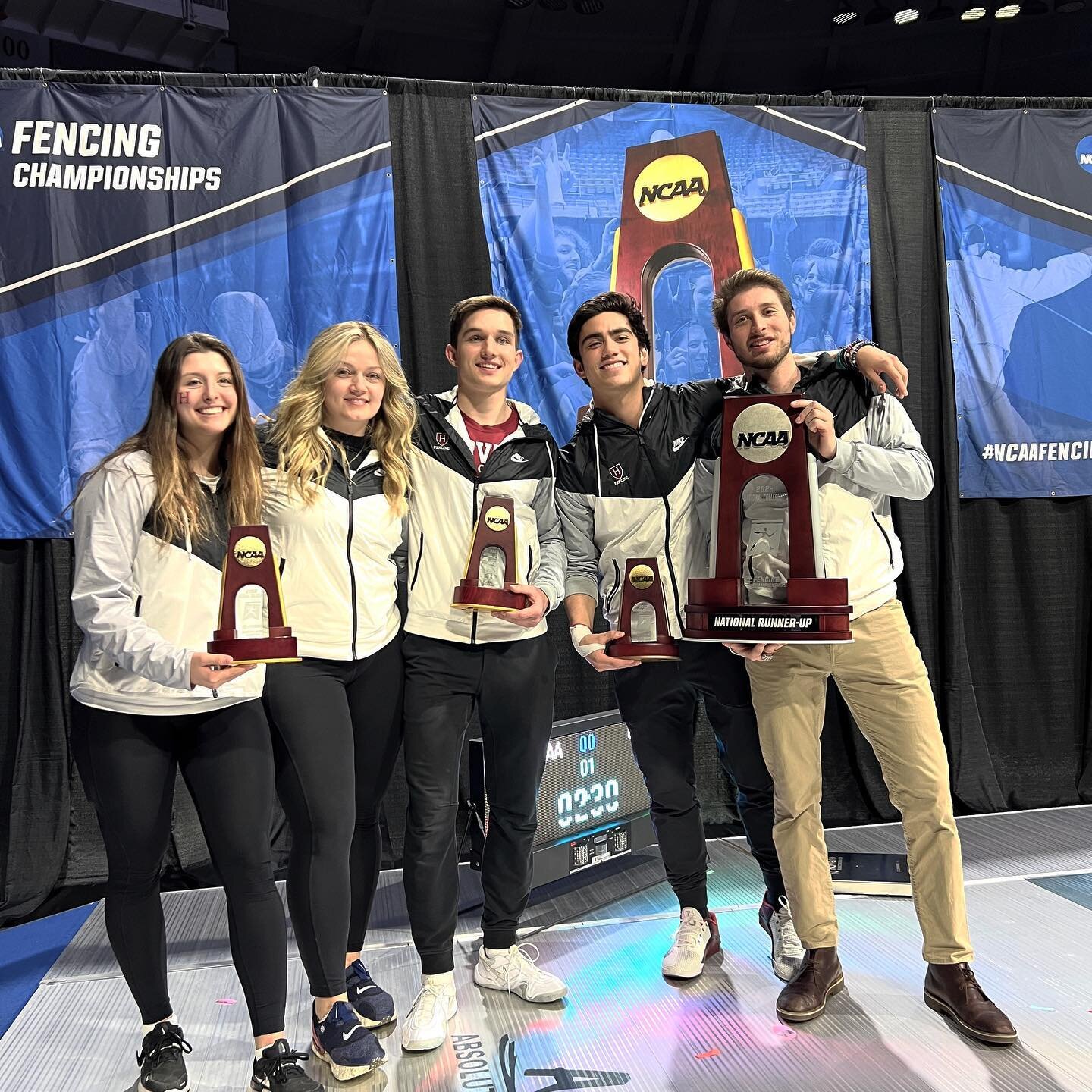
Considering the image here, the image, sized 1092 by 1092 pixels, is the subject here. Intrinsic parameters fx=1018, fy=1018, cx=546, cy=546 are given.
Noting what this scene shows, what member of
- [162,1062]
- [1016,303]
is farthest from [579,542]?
[1016,303]

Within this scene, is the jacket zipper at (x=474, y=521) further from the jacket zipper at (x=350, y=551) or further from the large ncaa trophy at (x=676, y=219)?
the large ncaa trophy at (x=676, y=219)

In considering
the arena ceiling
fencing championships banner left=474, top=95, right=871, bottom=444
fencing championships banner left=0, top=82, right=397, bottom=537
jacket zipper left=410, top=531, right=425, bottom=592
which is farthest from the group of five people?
the arena ceiling

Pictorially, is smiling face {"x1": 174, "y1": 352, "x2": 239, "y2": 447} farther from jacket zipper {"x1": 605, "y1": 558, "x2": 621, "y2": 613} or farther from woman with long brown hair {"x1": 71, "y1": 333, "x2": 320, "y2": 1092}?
jacket zipper {"x1": 605, "y1": 558, "x2": 621, "y2": 613}

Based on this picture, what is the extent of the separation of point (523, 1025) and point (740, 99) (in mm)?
3452

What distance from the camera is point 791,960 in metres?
2.66

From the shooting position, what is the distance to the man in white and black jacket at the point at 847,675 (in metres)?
2.34

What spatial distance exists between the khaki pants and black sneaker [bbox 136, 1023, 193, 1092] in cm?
141

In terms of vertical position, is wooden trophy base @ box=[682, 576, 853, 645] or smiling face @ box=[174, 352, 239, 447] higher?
smiling face @ box=[174, 352, 239, 447]

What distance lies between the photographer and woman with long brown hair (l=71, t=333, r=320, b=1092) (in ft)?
6.41

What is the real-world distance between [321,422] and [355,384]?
12 centimetres

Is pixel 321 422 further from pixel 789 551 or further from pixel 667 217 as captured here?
pixel 667 217

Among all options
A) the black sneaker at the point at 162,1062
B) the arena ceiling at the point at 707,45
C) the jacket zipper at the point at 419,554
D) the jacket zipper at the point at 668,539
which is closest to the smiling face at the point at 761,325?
the jacket zipper at the point at 668,539

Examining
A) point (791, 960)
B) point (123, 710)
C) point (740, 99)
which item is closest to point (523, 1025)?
point (791, 960)

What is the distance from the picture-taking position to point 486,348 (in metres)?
2.44
